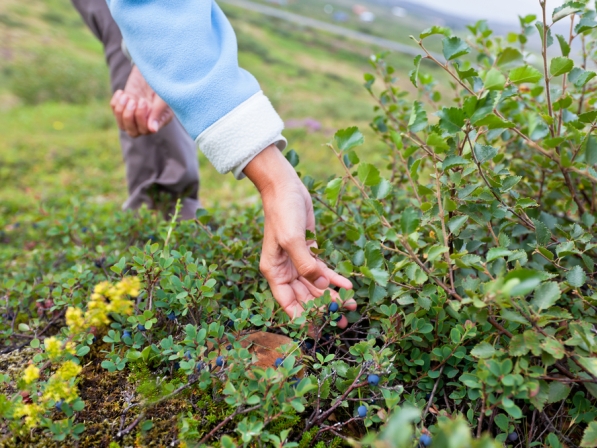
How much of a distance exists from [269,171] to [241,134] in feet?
0.48

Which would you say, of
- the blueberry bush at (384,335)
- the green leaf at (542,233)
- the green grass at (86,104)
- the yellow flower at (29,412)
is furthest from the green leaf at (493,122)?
the yellow flower at (29,412)

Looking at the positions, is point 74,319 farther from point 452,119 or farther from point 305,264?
point 452,119

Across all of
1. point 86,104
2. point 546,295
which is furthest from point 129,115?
point 86,104

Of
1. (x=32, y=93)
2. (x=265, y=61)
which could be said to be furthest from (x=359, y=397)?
(x=265, y=61)

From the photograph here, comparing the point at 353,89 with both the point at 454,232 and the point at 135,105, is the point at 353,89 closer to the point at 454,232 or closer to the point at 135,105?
the point at 135,105

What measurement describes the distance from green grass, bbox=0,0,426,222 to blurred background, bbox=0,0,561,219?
0.07 ft

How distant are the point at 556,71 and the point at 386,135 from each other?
0.87 meters

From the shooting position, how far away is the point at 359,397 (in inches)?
48.3

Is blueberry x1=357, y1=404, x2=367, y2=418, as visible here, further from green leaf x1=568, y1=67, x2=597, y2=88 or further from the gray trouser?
the gray trouser

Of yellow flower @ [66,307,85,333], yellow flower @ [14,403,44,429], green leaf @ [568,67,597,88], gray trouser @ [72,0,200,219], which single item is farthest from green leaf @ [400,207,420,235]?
gray trouser @ [72,0,200,219]

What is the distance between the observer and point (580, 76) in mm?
1358

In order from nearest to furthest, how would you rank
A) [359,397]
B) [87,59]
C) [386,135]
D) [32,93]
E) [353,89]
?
1. [359,397]
2. [386,135]
3. [32,93]
4. [87,59]
5. [353,89]

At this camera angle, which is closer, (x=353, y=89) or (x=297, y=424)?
(x=297, y=424)

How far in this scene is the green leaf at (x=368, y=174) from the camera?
4.12 ft
